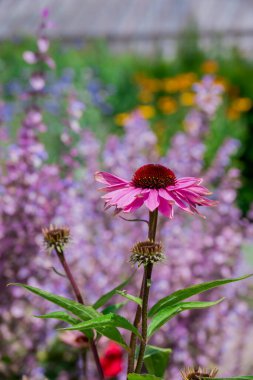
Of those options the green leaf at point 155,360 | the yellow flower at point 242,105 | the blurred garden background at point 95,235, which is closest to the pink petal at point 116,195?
the green leaf at point 155,360

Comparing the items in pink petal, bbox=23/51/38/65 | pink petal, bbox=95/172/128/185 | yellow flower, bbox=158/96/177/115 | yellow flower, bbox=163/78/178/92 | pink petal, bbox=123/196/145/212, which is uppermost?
yellow flower, bbox=163/78/178/92

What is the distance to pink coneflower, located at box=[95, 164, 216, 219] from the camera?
1.21m

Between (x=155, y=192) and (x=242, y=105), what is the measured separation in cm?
649

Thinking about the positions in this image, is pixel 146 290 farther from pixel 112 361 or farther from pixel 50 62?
pixel 50 62

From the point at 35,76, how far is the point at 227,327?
4.09ft

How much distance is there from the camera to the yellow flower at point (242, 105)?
24.7ft

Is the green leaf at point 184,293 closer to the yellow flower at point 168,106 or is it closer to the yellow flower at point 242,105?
the yellow flower at point 242,105

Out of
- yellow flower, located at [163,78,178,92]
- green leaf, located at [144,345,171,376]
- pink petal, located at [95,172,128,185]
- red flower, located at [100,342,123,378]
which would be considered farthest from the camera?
yellow flower, located at [163,78,178,92]

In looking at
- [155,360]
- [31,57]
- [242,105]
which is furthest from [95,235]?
[242,105]

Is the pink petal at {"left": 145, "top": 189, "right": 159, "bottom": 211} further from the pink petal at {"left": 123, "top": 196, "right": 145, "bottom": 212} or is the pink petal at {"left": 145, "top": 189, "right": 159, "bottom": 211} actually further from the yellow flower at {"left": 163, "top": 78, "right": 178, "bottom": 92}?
the yellow flower at {"left": 163, "top": 78, "right": 178, "bottom": 92}

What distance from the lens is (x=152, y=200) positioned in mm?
1206

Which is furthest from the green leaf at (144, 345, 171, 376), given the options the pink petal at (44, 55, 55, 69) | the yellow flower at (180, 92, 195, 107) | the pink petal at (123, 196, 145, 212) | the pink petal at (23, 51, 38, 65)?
the yellow flower at (180, 92, 195, 107)

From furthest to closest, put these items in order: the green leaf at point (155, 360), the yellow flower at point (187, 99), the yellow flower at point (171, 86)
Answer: the yellow flower at point (171, 86) → the yellow flower at point (187, 99) → the green leaf at point (155, 360)

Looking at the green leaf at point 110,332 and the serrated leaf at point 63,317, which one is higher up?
the serrated leaf at point 63,317
